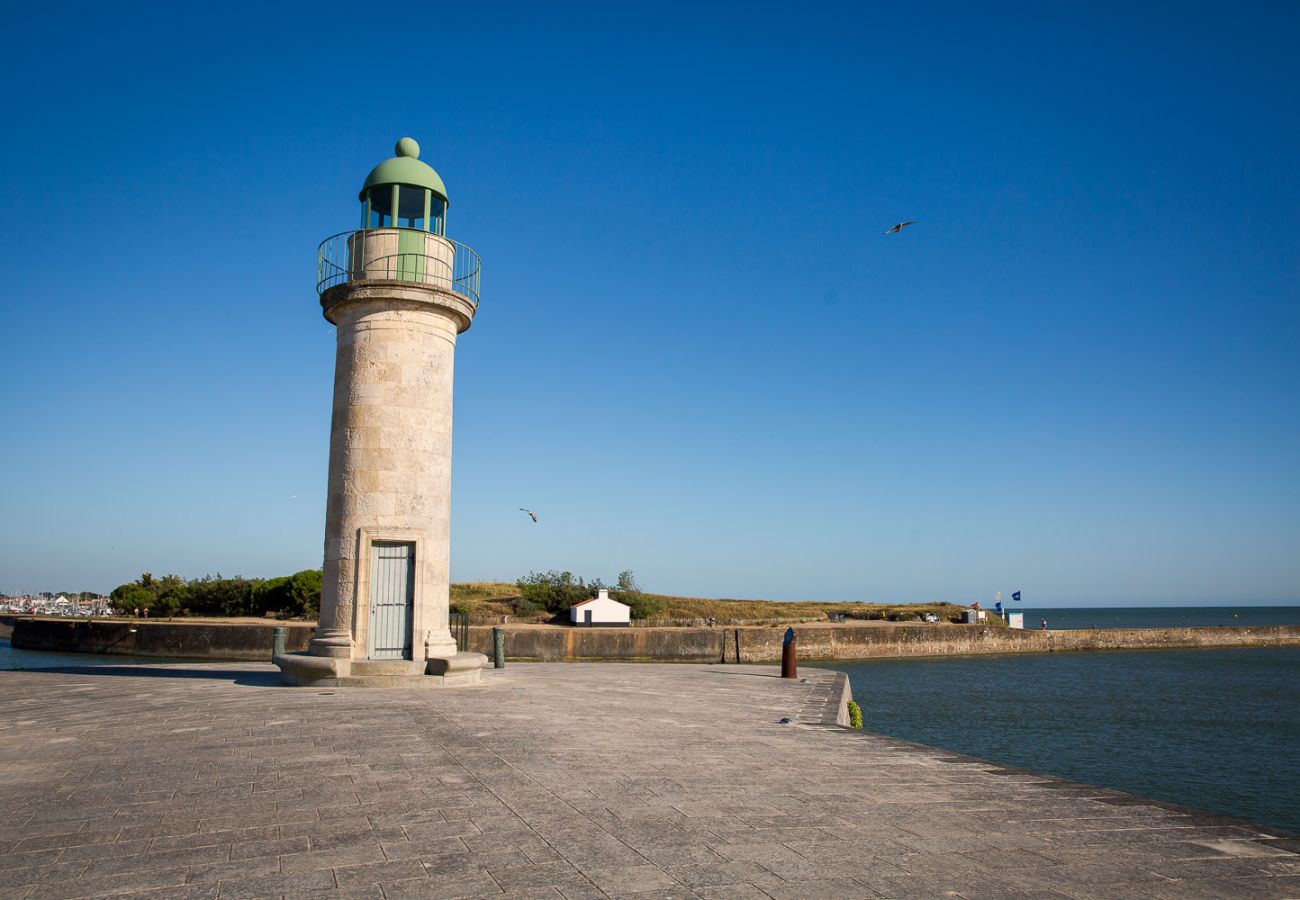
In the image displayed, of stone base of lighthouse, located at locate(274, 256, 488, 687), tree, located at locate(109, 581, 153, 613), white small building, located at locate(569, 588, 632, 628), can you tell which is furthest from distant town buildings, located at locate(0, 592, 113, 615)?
stone base of lighthouse, located at locate(274, 256, 488, 687)

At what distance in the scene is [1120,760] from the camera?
703 inches

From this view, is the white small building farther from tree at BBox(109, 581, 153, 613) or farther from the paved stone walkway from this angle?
the paved stone walkway

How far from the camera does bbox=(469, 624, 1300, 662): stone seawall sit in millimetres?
31641

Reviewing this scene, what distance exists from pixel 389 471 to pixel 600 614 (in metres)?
25.6

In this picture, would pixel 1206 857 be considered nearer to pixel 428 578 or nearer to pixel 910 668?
pixel 428 578

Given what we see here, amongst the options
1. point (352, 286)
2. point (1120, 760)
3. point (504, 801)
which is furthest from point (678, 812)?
point (1120, 760)

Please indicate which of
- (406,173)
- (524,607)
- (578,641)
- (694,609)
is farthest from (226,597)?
(406,173)

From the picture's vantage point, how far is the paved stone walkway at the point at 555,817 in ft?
15.1

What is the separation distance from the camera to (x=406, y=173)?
593 inches

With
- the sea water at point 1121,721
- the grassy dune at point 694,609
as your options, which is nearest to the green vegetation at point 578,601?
the grassy dune at point 694,609

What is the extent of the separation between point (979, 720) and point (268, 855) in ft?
70.6

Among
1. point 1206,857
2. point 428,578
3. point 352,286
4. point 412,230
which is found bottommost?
point 1206,857

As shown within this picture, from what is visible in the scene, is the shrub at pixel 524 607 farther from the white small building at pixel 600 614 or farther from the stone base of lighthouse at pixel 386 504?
the stone base of lighthouse at pixel 386 504

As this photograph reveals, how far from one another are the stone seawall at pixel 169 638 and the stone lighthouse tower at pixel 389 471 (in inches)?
704
